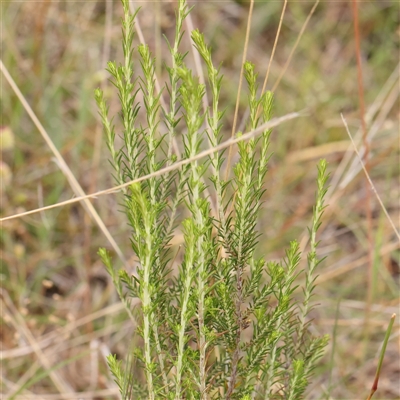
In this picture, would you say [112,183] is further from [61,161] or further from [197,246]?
[197,246]

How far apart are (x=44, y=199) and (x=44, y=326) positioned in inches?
21.9

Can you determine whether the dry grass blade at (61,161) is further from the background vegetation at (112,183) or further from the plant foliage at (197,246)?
the plant foliage at (197,246)

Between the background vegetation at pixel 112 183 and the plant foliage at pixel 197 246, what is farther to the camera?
the background vegetation at pixel 112 183

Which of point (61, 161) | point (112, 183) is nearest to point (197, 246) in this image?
point (61, 161)

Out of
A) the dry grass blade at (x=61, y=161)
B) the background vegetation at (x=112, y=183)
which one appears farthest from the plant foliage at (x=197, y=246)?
the background vegetation at (x=112, y=183)

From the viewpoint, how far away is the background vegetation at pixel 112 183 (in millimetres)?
2045

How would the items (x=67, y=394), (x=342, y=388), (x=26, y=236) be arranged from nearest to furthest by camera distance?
1. (x=67, y=394)
2. (x=342, y=388)
3. (x=26, y=236)

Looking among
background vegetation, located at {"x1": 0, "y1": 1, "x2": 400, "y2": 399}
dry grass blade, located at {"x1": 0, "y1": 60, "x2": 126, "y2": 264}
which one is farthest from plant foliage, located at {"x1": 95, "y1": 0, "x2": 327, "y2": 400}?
background vegetation, located at {"x1": 0, "y1": 1, "x2": 400, "y2": 399}

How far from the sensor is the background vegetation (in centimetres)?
204

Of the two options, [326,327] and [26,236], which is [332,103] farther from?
[26,236]

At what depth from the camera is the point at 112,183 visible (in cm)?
246

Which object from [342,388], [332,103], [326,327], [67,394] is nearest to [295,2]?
[332,103]

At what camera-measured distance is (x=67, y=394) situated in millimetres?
1857

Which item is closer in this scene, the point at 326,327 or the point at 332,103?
the point at 326,327
